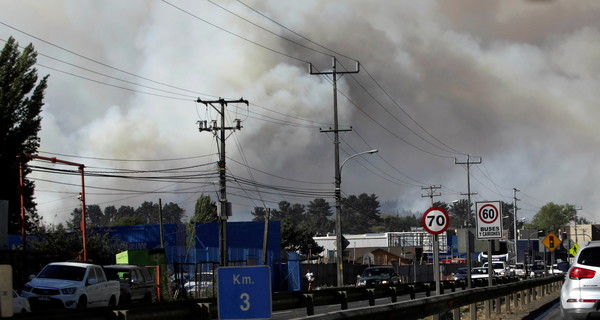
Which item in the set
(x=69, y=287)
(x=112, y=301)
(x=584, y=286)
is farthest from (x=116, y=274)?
(x=584, y=286)

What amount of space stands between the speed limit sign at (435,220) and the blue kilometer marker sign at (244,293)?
1105 centimetres

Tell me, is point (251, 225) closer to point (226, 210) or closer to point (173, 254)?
point (173, 254)

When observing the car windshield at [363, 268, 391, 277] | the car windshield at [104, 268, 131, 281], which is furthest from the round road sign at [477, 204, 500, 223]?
the car windshield at [363, 268, 391, 277]

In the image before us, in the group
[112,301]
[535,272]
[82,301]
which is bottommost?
[535,272]

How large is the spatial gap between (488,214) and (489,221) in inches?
8.4

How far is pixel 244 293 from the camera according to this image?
784 cm

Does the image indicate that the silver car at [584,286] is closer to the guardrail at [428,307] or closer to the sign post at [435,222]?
the guardrail at [428,307]

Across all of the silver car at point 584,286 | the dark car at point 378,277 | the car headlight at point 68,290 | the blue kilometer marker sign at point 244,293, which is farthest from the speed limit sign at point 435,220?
the dark car at point 378,277

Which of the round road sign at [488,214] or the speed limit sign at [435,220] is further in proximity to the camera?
the round road sign at [488,214]

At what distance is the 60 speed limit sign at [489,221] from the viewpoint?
75.4 ft

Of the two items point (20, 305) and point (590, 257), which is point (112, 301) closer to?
point (20, 305)

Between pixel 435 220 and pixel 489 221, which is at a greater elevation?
pixel 435 220

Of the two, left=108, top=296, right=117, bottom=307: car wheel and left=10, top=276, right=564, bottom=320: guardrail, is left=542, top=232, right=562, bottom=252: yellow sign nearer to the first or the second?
left=10, top=276, right=564, bottom=320: guardrail

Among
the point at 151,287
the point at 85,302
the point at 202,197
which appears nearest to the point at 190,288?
the point at 151,287
